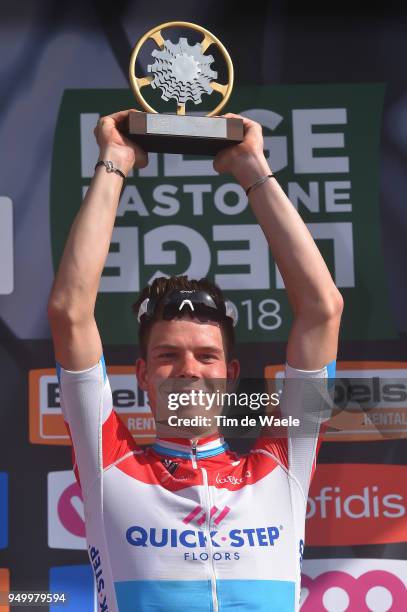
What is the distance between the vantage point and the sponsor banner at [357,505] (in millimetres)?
2775

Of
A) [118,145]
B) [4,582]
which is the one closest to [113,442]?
[118,145]

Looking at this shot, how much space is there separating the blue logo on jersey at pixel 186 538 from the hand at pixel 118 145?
2.59 ft

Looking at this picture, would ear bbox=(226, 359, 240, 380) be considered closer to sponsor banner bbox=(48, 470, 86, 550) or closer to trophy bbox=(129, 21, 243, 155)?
trophy bbox=(129, 21, 243, 155)

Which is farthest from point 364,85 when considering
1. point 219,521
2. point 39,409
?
point 219,521

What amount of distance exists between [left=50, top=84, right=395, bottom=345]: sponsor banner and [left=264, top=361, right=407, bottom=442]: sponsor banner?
4.3 inches

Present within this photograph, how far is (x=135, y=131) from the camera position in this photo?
1.88 metres

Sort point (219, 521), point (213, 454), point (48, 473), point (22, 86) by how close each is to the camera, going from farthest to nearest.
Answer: point (22, 86) < point (48, 473) < point (213, 454) < point (219, 521)

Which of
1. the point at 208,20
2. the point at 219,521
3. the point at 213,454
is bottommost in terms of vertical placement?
the point at 219,521

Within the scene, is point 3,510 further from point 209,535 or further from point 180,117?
point 180,117

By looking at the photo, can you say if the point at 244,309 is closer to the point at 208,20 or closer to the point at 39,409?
the point at 39,409

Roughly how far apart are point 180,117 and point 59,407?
1.24 m

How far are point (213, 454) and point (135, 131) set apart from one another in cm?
76

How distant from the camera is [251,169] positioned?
6.33ft

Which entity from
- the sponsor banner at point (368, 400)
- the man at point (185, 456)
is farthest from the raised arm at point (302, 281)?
the sponsor banner at point (368, 400)
